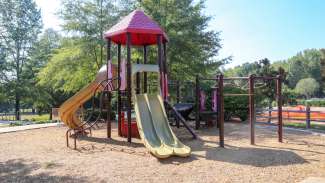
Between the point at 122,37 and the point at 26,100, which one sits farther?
the point at 26,100

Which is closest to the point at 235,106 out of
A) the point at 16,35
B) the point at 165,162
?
the point at 165,162

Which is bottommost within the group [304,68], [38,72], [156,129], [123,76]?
[156,129]

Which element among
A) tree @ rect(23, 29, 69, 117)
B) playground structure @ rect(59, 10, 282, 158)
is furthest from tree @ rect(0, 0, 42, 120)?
playground structure @ rect(59, 10, 282, 158)

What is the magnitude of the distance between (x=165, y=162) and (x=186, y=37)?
10.1m

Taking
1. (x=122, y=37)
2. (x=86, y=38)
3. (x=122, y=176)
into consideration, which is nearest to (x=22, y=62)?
(x=86, y=38)

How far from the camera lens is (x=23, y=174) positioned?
230 inches

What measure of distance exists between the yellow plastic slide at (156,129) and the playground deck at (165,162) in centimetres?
21

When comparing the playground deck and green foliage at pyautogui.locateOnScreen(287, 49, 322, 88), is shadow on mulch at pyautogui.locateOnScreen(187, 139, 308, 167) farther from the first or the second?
green foliage at pyautogui.locateOnScreen(287, 49, 322, 88)

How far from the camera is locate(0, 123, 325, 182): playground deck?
18.0ft

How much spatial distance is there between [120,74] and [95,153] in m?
3.22

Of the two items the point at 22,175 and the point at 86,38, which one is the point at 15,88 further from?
the point at 22,175

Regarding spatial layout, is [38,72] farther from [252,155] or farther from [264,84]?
[252,155]

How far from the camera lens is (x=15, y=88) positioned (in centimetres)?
2744

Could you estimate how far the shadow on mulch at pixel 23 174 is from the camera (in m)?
5.44
